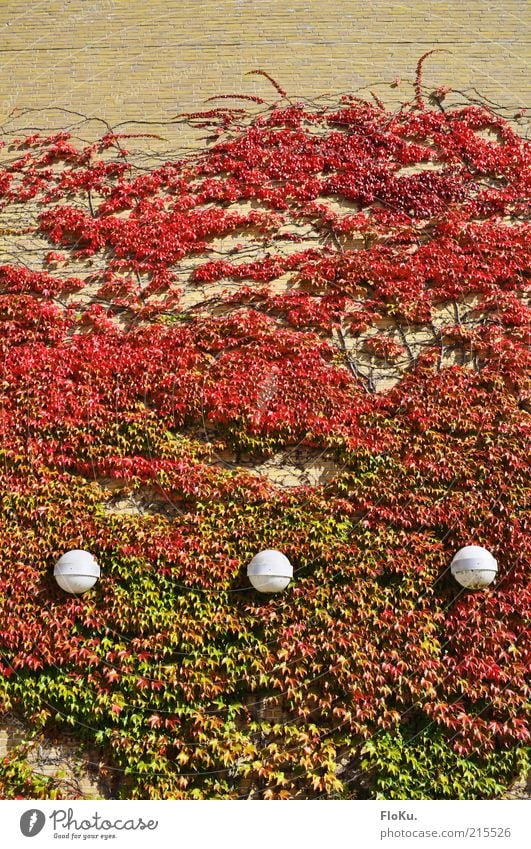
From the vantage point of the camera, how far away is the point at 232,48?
8.30 metres

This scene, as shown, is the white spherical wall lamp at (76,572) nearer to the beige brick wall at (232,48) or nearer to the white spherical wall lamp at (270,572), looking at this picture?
the white spherical wall lamp at (270,572)

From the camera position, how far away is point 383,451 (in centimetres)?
639

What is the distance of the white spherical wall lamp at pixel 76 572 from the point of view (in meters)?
5.73

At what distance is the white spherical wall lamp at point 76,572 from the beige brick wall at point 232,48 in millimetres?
4579

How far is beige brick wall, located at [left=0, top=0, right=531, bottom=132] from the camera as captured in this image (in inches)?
322

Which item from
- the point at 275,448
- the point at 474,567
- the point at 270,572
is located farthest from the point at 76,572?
the point at 474,567

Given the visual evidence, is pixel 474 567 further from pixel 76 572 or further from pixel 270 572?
pixel 76 572

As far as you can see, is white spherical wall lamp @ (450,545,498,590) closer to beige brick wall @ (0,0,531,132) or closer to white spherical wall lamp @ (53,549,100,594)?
white spherical wall lamp @ (53,549,100,594)

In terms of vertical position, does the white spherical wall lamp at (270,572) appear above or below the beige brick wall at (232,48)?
below

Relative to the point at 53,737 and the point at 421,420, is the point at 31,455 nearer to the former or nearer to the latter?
the point at 53,737

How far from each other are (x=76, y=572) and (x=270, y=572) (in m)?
1.36

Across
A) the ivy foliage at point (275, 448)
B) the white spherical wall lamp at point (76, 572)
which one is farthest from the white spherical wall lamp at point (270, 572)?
the white spherical wall lamp at point (76, 572)

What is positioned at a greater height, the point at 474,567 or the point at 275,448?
the point at 275,448

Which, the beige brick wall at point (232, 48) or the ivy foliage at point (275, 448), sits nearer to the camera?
the ivy foliage at point (275, 448)
